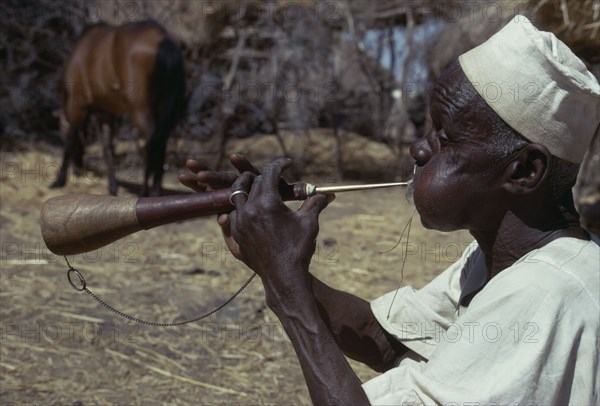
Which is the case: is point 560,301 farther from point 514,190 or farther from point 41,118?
point 41,118

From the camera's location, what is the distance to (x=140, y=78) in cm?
712

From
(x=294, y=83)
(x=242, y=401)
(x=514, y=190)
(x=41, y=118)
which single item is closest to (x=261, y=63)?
(x=294, y=83)

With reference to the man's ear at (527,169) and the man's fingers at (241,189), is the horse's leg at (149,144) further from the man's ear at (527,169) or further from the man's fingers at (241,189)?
the man's ear at (527,169)

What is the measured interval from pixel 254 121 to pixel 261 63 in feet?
2.53

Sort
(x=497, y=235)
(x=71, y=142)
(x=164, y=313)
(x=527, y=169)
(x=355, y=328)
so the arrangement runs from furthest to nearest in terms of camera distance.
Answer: (x=71, y=142) < (x=164, y=313) < (x=355, y=328) < (x=497, y=235) < (x=527, y=169)

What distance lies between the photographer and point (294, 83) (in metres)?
9.45

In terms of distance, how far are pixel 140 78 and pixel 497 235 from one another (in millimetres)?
5961

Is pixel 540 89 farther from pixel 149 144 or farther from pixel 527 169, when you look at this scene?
pixel 149 144

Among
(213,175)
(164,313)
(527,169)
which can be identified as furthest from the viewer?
(164,313)

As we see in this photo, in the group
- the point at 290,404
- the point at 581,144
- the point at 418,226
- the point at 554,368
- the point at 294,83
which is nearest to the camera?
the point at 554,368

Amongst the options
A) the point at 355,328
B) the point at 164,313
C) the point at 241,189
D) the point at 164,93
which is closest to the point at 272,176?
the point at 241,189

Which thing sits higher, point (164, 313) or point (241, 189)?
point (241, 189)

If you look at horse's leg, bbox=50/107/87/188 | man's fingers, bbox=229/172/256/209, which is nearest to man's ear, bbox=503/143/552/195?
man's fingers, bbox=229/172/256/209

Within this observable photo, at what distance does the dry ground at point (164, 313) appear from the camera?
3.22m
